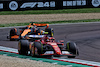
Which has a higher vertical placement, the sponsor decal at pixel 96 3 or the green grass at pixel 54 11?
the sponsor decal at pixel 96 3

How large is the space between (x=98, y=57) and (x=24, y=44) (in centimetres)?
344

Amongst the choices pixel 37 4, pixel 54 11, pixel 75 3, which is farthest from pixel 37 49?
pixel 75 3

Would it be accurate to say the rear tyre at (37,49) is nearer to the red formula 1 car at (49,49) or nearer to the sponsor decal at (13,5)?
the red formula 1 car at (49,49)

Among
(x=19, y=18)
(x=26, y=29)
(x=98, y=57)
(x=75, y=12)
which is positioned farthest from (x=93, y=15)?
(x=98, y=57)

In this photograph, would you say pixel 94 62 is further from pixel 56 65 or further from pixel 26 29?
pixel 26 29

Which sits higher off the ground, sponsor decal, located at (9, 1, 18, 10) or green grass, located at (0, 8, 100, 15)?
sponsor decal, located at (9, 1, 18, 10)

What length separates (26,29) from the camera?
68.2 ft

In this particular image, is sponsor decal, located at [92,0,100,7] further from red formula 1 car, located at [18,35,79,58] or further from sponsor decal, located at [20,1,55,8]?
red formula 1 car, located at [18,35,79,58]

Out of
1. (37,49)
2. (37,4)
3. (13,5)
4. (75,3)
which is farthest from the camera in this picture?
(75,3)

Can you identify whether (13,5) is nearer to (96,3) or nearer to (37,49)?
(96,3)

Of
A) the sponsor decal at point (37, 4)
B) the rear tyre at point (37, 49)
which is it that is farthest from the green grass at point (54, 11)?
the rear tyre at point (37, 49)

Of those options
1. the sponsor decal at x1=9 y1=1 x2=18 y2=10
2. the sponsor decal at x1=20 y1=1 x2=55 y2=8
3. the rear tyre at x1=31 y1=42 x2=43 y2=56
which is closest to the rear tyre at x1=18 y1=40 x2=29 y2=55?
the rear tyre at x1=31 y1=42 x2=43 y2=56

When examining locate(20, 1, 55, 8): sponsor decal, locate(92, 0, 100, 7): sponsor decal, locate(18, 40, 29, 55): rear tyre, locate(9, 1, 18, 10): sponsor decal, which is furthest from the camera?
locate(92, 0, 100, 7): sponsor decal

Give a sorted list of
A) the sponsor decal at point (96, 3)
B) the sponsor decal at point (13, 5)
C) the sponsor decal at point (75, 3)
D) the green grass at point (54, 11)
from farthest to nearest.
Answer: the sponsor decal at point (96, 3) → the sponsor decal at point (75, 3) → the green grass at point (54, 11) → the sponsor decal at point (13, 5)
